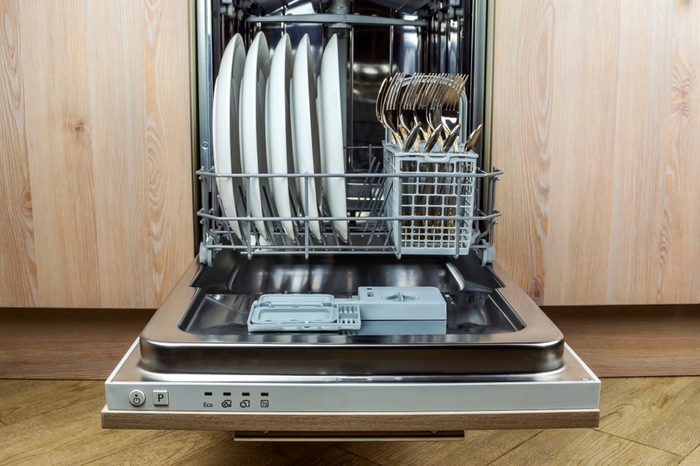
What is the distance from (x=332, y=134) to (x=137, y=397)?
431 millimetres

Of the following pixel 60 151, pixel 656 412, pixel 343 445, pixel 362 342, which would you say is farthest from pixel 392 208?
pixel 656 412

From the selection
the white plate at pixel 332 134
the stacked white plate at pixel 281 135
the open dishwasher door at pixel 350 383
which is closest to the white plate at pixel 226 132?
the stacked white plate at pixel 281 135

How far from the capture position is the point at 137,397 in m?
0.79

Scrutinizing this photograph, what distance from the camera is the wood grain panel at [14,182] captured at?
1.42 m

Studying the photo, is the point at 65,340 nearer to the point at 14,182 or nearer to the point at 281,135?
the point at 14,182

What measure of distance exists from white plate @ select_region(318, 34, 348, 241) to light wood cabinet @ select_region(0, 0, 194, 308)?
45 centimetres

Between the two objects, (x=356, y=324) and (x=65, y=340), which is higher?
(x=356, y=324)

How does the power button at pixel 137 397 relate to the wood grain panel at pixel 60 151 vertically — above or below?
below

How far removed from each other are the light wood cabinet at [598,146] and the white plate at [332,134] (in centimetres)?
48

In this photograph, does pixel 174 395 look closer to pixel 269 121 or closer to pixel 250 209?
pixel 250 209

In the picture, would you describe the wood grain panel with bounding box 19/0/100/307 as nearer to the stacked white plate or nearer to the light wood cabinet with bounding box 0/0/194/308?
the light wood cabinet with bounding box 0/0/194/308

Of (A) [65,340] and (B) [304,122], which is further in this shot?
(A) [65,340]

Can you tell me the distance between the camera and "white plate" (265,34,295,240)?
1016 millimetres

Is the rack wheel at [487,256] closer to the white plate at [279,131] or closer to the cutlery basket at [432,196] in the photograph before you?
the cutlery basket at [432,196]
